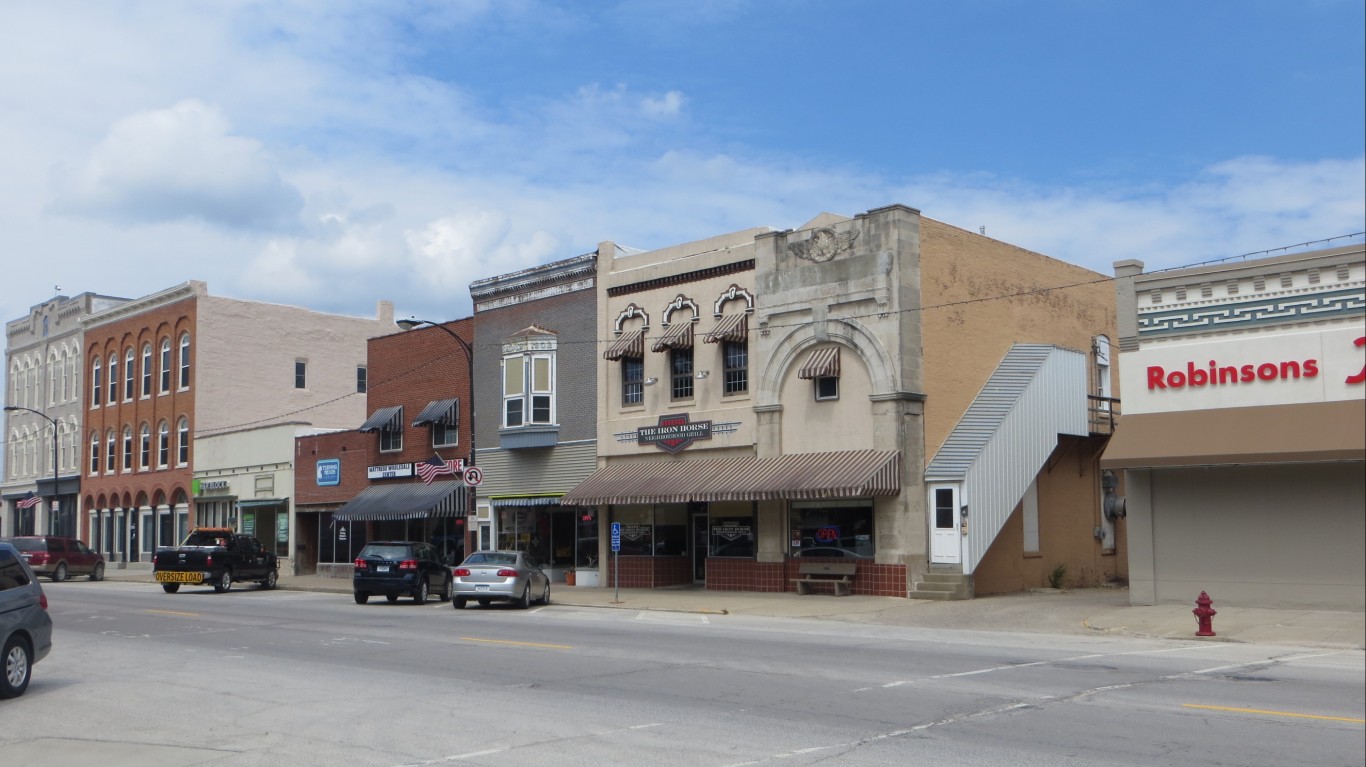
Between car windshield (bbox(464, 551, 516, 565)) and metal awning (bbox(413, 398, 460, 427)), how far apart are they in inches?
486

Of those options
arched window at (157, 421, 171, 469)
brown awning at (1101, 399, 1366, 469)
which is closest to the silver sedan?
brown awning at (1101, 399, 1366, 469)

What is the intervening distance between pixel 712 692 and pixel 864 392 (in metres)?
16.8

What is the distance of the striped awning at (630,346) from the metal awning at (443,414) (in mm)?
8260

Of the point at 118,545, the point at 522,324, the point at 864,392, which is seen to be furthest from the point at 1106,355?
the point at 118,545

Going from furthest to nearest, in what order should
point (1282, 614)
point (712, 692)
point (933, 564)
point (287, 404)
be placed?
point (287, 404) < point (933, 564) < point (712, 692) < point (1282, 614)

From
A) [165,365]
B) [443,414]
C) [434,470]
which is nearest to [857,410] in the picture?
[443,414]

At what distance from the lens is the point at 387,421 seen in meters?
42.9

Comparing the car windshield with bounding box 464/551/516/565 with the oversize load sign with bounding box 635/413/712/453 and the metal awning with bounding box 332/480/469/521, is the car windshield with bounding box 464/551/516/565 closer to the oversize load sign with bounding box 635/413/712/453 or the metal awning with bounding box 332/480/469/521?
the oversize load sign with bounding box 635/413/712/453

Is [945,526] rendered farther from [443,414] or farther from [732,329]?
[443,414]

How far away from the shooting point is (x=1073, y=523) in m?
32.8

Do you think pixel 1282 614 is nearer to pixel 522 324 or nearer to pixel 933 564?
pixel 933 564

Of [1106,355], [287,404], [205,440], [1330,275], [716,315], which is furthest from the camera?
[287,404]

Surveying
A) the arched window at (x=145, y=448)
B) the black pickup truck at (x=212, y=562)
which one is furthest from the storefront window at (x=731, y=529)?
the arched window at (x=145, y=448)

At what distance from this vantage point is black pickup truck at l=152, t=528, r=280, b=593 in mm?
36750
